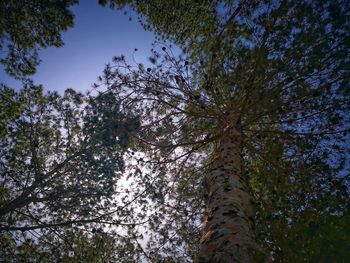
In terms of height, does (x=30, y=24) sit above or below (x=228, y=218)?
above

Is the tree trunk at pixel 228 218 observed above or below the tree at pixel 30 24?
below

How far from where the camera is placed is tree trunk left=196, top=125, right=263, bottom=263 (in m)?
2.21

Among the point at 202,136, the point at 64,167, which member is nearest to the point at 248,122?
the point at 202,136

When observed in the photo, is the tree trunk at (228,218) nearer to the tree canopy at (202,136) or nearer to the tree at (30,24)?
the tree canopy at (202,136)

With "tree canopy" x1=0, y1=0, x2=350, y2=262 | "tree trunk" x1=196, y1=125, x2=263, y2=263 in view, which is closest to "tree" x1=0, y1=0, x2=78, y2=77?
"tree canopy" x1=0, y1=0, x2=350, y2=262

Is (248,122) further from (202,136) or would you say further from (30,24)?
(30,24)

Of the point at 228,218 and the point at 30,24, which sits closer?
the point at 228,218

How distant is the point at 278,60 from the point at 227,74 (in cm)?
142

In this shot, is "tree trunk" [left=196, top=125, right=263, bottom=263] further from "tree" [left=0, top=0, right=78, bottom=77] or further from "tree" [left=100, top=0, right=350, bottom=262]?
"tree" [left=0, top=0, right=78, bottom=77]

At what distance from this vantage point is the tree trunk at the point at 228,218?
87.2 inches

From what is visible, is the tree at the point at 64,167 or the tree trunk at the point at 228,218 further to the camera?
the tree at the point at 64,167

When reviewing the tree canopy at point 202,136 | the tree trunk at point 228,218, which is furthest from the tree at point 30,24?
the tree trunk at point 228,218

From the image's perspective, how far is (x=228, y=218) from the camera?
2.75m

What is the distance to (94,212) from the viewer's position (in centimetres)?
595
